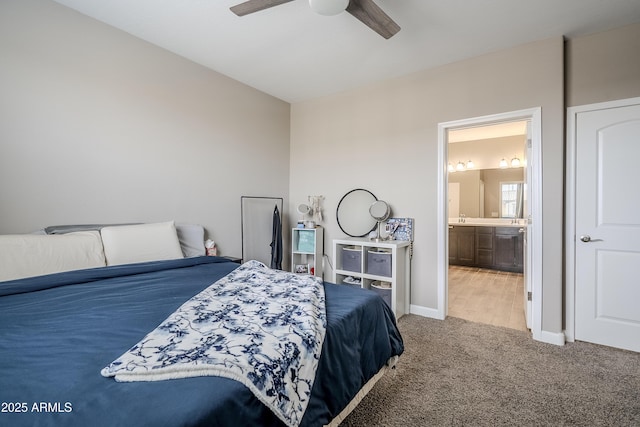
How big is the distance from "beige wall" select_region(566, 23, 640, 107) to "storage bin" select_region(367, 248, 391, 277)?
2137 mm

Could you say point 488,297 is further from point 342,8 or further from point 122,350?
point 122,350

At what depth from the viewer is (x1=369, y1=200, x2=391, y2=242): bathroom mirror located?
3385mm

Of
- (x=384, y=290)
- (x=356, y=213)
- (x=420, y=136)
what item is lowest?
(x=384, y=290)

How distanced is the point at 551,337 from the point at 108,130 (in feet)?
13.9

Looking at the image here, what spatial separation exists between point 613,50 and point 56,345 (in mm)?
4115

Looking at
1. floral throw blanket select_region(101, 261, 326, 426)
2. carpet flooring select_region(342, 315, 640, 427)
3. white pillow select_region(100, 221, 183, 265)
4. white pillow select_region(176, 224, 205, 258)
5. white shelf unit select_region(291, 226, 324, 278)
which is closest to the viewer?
floral throw blanket select_region(101, 261, 326, 426)

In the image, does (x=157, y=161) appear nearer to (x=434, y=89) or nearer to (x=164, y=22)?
(x=164, y=22)

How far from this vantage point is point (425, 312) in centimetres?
323

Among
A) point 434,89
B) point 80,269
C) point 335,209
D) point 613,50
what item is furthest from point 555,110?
point 80,269

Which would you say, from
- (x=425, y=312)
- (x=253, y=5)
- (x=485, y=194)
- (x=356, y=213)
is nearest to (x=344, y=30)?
(x=253, y=5)

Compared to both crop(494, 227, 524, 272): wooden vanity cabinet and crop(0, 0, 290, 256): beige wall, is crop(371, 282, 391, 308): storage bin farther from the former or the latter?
crop(494, 227, 524, 272): wooden vanity cabinet

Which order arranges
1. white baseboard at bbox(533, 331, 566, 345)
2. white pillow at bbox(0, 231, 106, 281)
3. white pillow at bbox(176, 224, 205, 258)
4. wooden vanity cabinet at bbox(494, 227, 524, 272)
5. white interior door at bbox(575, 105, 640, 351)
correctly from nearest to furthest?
white pillow at bbox(0, 231, 106, 281)
white interior door at bbox(575, 105, 640, 351)
white baseboard at bbox(533, 331, 566, 345)
white pillow at bbox(176, 224, 205, 258)
wooden vanity cabinet at bbox(494, 227, 524, 272)

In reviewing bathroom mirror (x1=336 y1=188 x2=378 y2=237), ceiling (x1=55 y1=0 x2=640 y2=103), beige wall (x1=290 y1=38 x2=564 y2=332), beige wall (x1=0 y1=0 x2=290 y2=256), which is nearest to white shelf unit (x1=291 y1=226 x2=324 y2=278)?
beige wall (x1=290 y1=38 x2=564 y2=332)

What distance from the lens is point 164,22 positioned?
2.47 m
